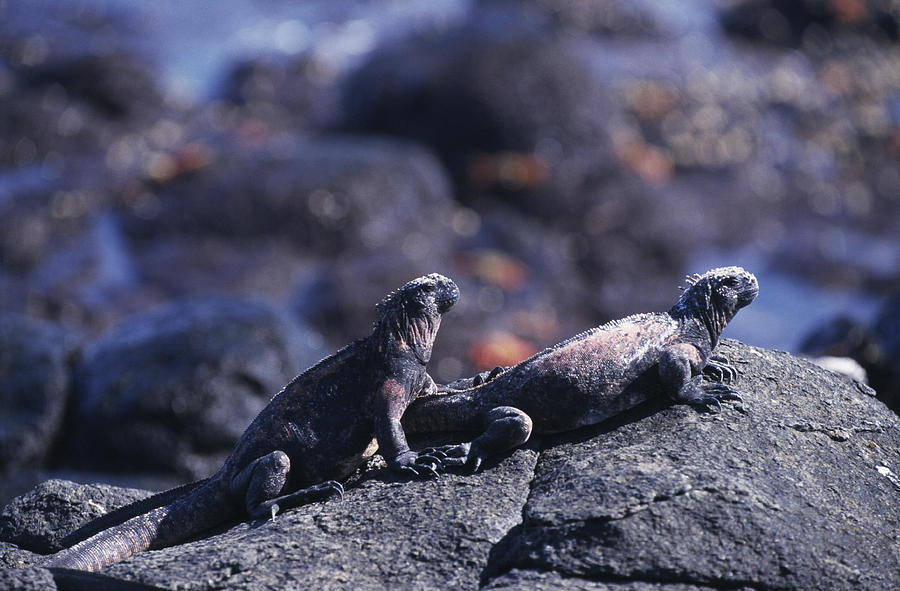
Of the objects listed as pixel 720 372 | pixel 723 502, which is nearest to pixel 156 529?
pixel 723 502

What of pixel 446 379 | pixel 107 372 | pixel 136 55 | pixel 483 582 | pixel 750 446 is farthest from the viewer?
pixel 136 55

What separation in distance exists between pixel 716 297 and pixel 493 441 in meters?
1.50

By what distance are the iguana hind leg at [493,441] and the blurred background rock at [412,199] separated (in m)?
4.47

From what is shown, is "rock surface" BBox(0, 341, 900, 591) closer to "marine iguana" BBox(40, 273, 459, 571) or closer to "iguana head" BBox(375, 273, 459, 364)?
"marine iguana" BBox(40, 273, 459, 571)

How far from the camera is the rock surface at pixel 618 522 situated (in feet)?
12.7

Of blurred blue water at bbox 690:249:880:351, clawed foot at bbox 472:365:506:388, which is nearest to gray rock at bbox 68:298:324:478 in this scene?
clawed foot at bbox 472:365:506:388

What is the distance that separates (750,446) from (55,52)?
18.0 meters

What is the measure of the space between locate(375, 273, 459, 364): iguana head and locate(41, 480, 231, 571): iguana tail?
3.91 ft

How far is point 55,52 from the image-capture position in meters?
18.9

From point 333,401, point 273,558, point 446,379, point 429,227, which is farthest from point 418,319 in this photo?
point 429,227

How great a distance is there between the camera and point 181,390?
8.52 meters

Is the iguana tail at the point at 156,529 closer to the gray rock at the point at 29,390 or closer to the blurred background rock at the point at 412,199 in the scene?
the blurred background rock at the point at 412,199

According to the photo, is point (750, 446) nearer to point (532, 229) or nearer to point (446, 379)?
point (446, 379)

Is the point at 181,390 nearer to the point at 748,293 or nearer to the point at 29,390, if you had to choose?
A: the point at 29,390
